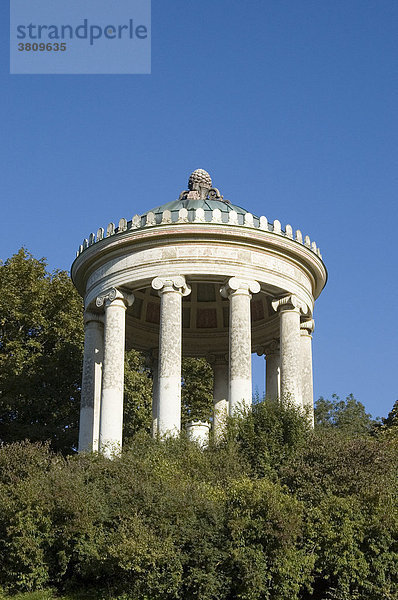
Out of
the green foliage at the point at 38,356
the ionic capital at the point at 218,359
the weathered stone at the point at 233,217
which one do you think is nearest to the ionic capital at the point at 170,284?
the weathered stone at the point at 233,217

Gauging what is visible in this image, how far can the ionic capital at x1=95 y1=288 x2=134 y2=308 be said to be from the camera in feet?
137

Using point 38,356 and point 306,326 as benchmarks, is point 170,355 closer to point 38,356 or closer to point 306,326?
point 306,326

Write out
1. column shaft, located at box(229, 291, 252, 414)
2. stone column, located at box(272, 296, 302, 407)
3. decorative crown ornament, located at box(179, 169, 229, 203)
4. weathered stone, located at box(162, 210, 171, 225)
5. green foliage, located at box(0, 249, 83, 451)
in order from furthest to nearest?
1. green foliage, located at box(0, 249, 83, 451)
2. decorative crown ornament, located at box(179, 169, 229, 203)
3. weathered stone, located at box(162, 210, 171, 225)
4. stone column, located at box(272, 296, 302, 407)
5. column shaft, located at box(229, 291, 252, 414)

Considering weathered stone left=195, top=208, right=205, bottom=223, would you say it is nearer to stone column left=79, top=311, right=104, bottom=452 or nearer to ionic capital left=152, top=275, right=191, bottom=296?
ionic capital left=152, top=275, right=191, bottom=296

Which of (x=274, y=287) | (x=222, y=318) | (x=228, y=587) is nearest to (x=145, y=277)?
(x=274, y=287)

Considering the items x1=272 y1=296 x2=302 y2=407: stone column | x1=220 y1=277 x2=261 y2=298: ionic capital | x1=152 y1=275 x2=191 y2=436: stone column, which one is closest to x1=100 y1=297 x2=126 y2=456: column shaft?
x1=152 y1=275 x2=191 y2=436: stone column

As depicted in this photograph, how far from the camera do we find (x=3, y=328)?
56875 millimetres

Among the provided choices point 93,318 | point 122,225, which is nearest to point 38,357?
point 93,318

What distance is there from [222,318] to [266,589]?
26297 millimetres

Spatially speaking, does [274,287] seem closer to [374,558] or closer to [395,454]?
[395,454]

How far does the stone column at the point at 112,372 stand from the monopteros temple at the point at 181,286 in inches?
1.7

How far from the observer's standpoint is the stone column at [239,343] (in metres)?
38.4

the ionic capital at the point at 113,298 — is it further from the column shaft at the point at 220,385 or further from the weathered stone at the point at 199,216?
the column shaft at the point at 220,385

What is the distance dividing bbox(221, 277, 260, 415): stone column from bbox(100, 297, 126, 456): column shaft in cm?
491
